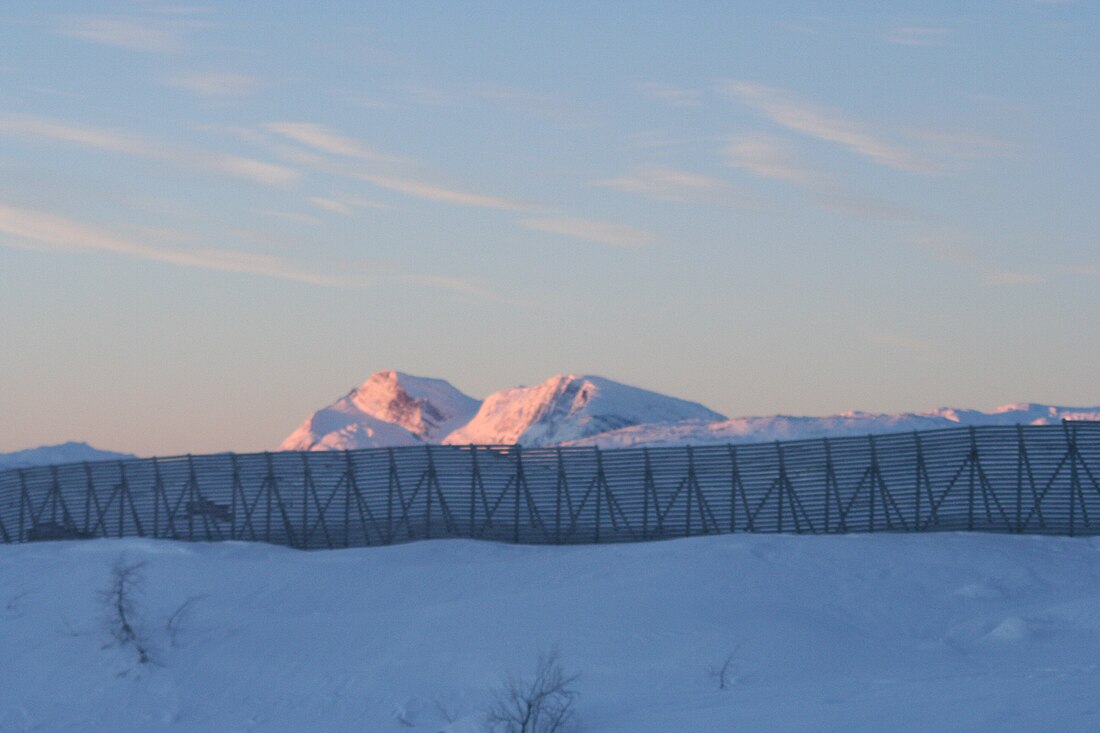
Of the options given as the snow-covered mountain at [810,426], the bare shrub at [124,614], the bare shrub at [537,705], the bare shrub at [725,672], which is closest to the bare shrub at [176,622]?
the bare shrub at [124,614]

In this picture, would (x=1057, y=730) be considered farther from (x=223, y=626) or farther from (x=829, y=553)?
(x=223, y=626)

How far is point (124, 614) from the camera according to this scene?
26.1 m

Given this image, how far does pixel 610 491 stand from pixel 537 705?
1568 centimetres

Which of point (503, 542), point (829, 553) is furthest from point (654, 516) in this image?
point (829, 553)

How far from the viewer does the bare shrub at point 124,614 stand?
25.5 m

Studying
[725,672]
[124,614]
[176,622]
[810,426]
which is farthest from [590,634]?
[810,426]

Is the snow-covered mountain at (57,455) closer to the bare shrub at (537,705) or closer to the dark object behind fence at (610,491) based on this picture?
the dark object behind fence at (610,491)

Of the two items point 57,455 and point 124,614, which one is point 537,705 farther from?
point 57,455

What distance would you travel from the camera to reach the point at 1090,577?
26000 millimetres

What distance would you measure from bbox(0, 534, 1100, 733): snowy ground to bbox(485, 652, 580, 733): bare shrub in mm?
337

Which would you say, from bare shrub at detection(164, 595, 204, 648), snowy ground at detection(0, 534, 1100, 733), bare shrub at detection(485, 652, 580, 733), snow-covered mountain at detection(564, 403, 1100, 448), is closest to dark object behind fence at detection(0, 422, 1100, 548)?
snowy ground at detection(0, 534, 1100, 733)

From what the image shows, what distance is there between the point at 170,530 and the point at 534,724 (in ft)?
68.8

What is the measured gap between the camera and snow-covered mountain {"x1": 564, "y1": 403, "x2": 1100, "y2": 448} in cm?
8212

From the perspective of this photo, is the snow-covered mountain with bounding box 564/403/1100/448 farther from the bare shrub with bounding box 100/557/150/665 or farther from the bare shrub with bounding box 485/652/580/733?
the bare shrub with bounding box 485/652/580/733
